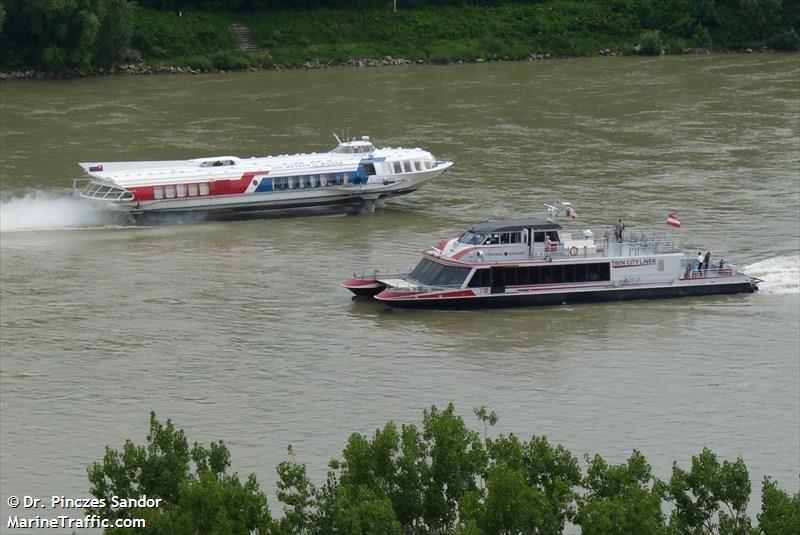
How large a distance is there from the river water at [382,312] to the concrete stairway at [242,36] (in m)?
17.5

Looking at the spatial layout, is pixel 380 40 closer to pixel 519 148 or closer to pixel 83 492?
pixel 519 148

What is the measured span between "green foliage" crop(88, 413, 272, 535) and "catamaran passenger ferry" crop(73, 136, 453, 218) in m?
24.2

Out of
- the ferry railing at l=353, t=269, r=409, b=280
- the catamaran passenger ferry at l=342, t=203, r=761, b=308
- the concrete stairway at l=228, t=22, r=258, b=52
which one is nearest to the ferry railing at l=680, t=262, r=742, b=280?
the catamaran passenger ferry at l=342, t=203, r=761, b=308

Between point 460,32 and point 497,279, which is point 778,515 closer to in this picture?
point 497,279

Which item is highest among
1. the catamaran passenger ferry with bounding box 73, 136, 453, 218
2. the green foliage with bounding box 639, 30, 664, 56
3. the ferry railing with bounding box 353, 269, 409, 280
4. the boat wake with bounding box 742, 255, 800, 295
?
the green foliage with bounding box 639, 30, 664, 56

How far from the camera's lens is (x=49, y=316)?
34750 mm

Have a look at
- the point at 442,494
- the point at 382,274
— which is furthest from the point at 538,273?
the point at 442,494

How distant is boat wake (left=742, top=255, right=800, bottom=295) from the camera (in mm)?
37500

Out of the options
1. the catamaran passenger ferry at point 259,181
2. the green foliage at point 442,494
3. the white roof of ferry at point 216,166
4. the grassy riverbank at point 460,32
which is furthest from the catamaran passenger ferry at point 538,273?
the grassy riverbank at point 460,32

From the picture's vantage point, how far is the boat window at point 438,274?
36031 millimetres

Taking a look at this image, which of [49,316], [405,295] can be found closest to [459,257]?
[405,295]

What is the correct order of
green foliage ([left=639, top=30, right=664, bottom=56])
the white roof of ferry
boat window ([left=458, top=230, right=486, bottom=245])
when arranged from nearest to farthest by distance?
boat window ([left=458, top=230, right=486, bottom=245])
the white roof of ferry
green foliage ([left=639, top=30, right=664, bottom=56])

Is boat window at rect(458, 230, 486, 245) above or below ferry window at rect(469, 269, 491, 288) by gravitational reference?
above

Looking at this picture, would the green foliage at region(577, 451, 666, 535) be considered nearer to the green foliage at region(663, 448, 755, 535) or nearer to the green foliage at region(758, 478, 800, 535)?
the green foliage at region(663, 448, 755, 535)
